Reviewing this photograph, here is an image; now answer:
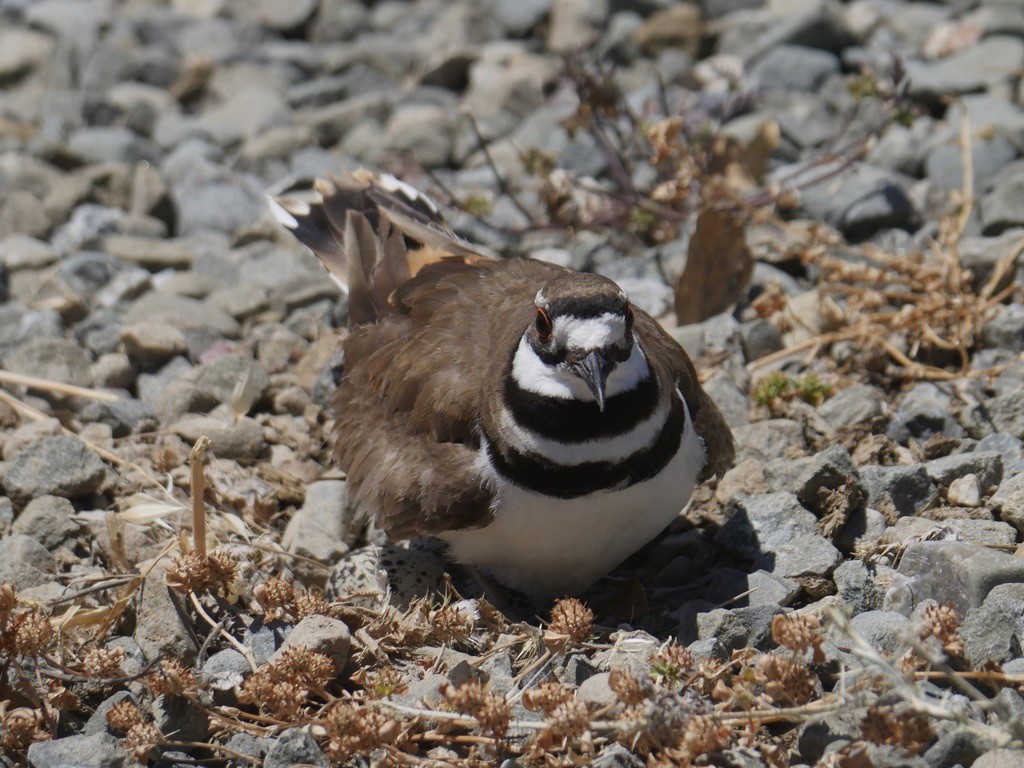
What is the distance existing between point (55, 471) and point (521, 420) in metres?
2.19

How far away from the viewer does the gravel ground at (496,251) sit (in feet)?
14.9

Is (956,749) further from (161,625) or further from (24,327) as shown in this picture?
(24,327)

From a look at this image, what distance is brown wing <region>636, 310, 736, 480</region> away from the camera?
5.25 meters

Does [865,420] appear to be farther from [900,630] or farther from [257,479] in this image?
[257,479]

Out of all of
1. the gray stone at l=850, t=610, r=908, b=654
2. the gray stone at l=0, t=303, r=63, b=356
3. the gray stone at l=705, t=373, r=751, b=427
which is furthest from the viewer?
the gray stone at l=0, t=303, r=63, b=356

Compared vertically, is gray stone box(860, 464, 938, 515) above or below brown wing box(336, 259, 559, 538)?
below

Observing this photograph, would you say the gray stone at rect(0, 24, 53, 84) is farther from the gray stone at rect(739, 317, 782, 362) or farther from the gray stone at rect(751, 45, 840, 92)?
the gray stone at rect(739, 317, 782, 362)

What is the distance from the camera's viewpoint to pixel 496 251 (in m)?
7.79

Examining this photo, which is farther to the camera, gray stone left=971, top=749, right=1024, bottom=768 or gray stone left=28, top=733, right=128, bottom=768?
gray stone left=28, top=733, right=128, bottom=768

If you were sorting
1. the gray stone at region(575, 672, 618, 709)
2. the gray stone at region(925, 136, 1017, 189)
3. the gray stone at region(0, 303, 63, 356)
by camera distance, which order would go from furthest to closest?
the gray stone at region(925, 136, 1017, 189), the gray stone at region(0, 303, 63, 356), the gray stone at region(575, 672, 618, 709)

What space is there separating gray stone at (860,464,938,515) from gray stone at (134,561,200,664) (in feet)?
8.66

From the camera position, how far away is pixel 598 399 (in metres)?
4.52

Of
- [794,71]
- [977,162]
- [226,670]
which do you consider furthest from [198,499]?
[794,71]

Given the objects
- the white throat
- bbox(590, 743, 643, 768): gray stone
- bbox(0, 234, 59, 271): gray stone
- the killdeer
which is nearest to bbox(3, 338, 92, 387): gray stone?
bbox(0, 234, 59, 271): gray stone
